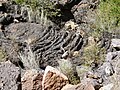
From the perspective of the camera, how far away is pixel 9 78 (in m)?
3.95

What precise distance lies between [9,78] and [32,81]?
1.00m

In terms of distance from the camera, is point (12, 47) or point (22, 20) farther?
point (22, 20)

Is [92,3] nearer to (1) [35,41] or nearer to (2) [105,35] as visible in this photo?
(2) [105,35]

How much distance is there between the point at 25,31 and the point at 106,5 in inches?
84.1

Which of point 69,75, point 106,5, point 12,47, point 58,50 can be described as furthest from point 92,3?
point 69,75

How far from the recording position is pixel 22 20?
895 centimetres

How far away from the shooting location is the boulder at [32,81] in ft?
16.2

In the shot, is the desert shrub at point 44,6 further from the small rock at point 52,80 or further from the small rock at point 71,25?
the small rock at point 52,80

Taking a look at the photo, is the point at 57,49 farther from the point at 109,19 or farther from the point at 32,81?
the point at 32,81

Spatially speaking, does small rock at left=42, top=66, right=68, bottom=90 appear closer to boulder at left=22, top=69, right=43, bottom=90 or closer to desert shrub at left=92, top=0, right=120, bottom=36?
boulder at left=22, top=69, right=43, bottom=90

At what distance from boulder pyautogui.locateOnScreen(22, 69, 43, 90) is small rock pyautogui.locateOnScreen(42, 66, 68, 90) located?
8 centimetres

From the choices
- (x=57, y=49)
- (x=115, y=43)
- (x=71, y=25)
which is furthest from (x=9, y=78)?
(x=71, y=25)

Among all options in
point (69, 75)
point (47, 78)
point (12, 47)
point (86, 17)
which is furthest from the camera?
point (86, 17)

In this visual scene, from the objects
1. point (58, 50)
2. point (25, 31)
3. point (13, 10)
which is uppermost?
point (13, 10)
